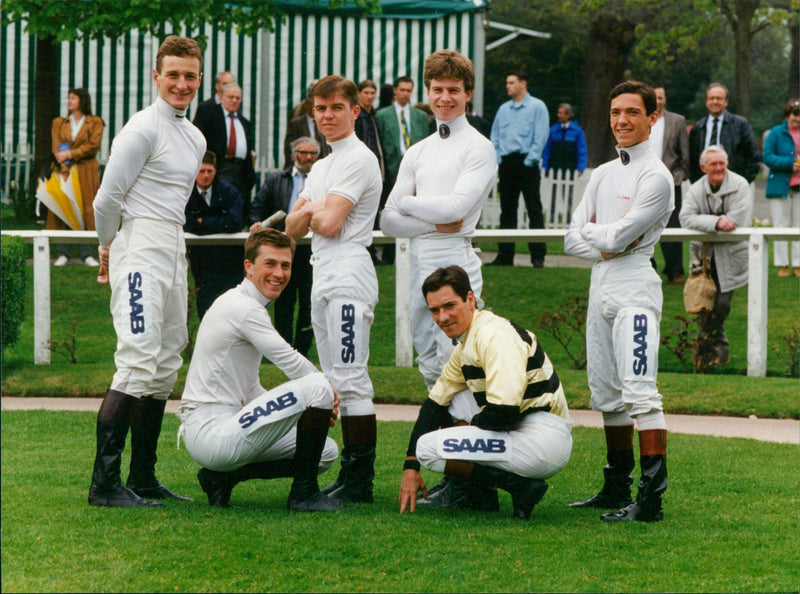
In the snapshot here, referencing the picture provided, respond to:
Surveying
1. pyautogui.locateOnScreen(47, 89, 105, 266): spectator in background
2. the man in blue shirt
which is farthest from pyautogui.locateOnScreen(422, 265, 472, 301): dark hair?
pyautogui.locateOnScreen(47, 89, 105, 266): spectator in background

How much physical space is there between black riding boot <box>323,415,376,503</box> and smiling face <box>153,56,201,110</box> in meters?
1.87

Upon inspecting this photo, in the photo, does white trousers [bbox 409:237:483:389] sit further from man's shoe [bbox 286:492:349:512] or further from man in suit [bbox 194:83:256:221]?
man in suit [bbox 194:83:256:221]

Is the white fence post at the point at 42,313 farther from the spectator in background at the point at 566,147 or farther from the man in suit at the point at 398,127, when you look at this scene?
the spectator in background at the point at 566,147

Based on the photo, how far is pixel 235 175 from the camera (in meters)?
12.2

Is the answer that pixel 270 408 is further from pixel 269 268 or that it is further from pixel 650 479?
pixel 650 479

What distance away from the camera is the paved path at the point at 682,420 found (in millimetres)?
8797

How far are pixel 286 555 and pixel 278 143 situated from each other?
50.1 ft

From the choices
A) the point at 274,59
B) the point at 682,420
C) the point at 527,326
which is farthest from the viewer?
the point at 274,59

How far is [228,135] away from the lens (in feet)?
40.1

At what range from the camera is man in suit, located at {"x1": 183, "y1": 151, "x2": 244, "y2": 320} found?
10.7m

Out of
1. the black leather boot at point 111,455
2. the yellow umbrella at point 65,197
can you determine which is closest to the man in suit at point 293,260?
the yellow umbrella at point 65,197

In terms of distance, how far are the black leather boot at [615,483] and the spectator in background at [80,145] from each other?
8.78 meters

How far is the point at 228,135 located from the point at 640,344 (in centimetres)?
705

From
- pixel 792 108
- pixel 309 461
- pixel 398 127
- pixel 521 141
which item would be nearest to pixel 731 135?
pixel 792 108
